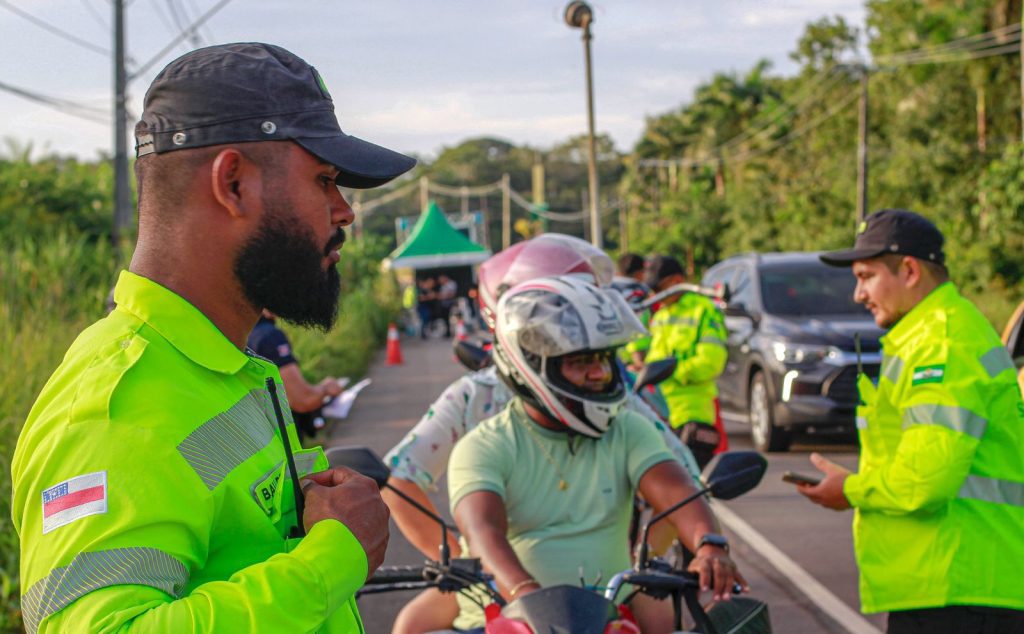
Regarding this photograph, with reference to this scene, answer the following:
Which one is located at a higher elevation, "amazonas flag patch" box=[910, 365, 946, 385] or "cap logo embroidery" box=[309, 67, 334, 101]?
"cap logo embroidery" box=[309, 67, 334, 101]

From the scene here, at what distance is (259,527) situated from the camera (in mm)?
1765

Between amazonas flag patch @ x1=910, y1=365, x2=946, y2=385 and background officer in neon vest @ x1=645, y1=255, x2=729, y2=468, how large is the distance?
3.62m

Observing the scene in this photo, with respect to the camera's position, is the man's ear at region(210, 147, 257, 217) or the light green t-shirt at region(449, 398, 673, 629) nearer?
the man's ear at region(210, 147, 257, 217)

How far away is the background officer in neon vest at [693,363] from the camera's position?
7.33m

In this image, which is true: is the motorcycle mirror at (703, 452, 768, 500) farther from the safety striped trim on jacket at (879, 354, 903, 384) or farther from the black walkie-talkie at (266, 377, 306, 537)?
the black walkie-talkie at (266, 377, 306, 537)

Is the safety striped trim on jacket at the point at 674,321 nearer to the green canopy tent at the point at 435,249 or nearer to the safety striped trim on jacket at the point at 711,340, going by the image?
the safety striped trim on jacket at the point at 711,340

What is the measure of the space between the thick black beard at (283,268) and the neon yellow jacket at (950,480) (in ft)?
7.40

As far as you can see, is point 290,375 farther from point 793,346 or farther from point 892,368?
point 793,346

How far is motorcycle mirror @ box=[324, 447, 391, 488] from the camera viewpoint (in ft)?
9.61

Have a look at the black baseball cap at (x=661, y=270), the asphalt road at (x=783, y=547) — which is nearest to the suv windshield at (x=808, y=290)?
the asphalt road at (x=783, y=547)

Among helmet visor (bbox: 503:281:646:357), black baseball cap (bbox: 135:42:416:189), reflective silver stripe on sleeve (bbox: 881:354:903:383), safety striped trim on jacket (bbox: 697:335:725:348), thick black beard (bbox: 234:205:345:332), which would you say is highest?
black baseball cap (bbox: 135:42:416:189)

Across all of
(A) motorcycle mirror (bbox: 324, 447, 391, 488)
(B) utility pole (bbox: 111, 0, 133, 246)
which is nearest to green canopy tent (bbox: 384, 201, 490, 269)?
(B) utility pole (bbox: 111, 0, 133, 246)

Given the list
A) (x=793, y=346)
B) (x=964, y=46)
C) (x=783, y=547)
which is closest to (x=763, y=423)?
(x=793, y=346)

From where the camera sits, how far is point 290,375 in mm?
6488
